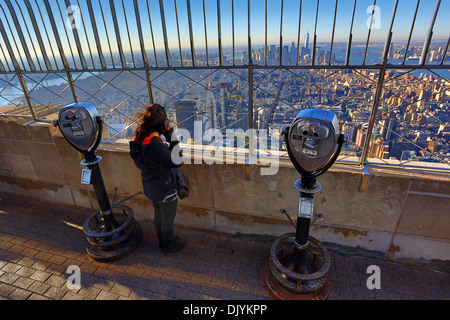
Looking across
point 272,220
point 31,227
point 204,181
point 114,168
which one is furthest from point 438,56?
point 31,227

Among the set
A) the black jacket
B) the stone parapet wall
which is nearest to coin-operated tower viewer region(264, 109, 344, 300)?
the stone parapet wall

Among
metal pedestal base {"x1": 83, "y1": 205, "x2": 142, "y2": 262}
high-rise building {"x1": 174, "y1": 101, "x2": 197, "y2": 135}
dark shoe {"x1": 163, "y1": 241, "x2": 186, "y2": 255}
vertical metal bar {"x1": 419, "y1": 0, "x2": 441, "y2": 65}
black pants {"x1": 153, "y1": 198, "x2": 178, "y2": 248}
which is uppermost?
vertical metal bar {"x1": 419, "y1": 0, "x2": 441, "y2": 65}

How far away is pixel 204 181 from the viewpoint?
3.60 m

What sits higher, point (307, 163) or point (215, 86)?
point (215, 86)

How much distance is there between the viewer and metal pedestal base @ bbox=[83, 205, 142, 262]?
342 centimetres

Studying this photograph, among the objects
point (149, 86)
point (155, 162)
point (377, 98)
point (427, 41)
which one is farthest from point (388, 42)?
point (149, 86)

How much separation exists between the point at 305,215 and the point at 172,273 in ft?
5.94

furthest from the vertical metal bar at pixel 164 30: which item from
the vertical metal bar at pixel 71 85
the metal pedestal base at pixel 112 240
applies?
the metal pedestal base at pixel 112 240

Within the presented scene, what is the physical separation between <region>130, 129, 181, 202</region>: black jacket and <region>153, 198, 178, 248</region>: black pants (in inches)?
6.4

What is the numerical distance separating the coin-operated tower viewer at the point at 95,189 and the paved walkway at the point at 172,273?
0.48ft

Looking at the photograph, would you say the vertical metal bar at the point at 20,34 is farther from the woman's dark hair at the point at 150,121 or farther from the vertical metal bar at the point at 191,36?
the vertical metal bar at the point at 191,36

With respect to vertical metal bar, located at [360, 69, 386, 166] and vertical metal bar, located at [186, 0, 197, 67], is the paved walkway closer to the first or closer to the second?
vertical metal bar, located at [360, 69, 386, 166]

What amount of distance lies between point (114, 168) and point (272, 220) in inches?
92.5
